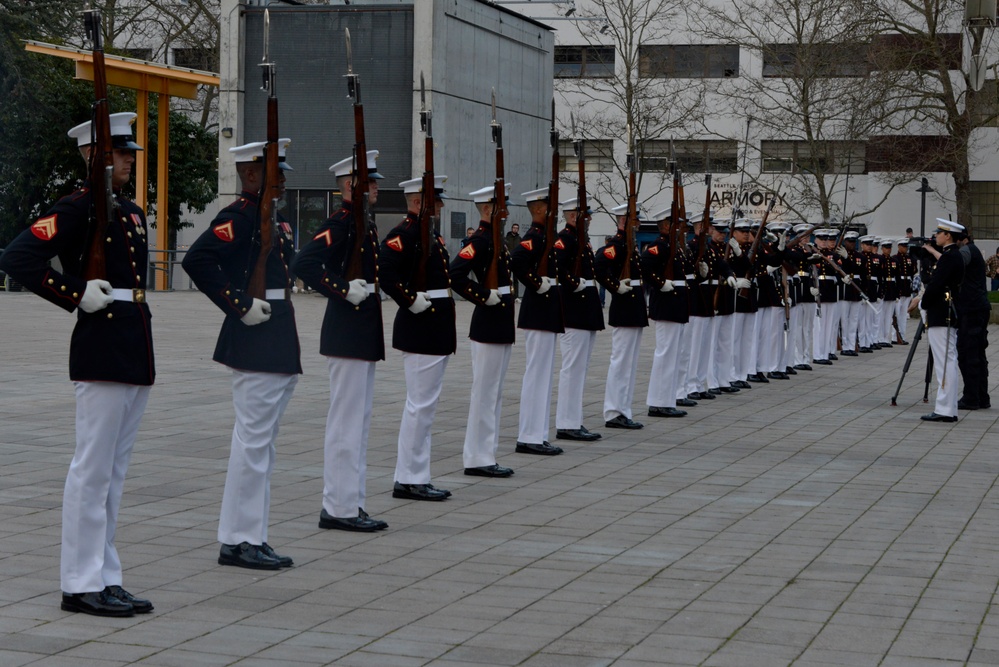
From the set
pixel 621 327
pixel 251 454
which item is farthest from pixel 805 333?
pixel 251 454

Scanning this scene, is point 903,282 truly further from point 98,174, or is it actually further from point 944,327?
point 98,174

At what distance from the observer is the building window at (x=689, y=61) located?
4688 cm

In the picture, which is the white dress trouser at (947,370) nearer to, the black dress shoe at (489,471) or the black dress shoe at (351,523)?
the black dress shoe at (489,471)

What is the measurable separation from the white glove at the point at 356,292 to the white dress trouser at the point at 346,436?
1.13 feet

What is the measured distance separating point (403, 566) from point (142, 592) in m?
1.31

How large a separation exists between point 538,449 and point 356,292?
→ 3735 mm

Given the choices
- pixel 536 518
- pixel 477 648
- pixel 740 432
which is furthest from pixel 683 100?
pixel 477 648

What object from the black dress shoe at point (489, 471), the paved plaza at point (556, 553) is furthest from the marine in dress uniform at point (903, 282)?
the black dress shoe at point (489, 471)

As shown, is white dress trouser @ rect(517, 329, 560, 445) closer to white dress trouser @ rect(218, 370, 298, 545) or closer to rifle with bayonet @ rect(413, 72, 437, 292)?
rifle with bayonet @ rect(413, 72, 437, 292)

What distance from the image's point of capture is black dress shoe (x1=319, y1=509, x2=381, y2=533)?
8117mm

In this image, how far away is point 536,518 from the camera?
8703mm

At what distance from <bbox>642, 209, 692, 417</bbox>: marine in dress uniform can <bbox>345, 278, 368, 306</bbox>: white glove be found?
257 inches

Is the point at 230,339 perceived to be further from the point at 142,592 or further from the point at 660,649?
the point at 660,649

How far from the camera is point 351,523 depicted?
8.13 m
